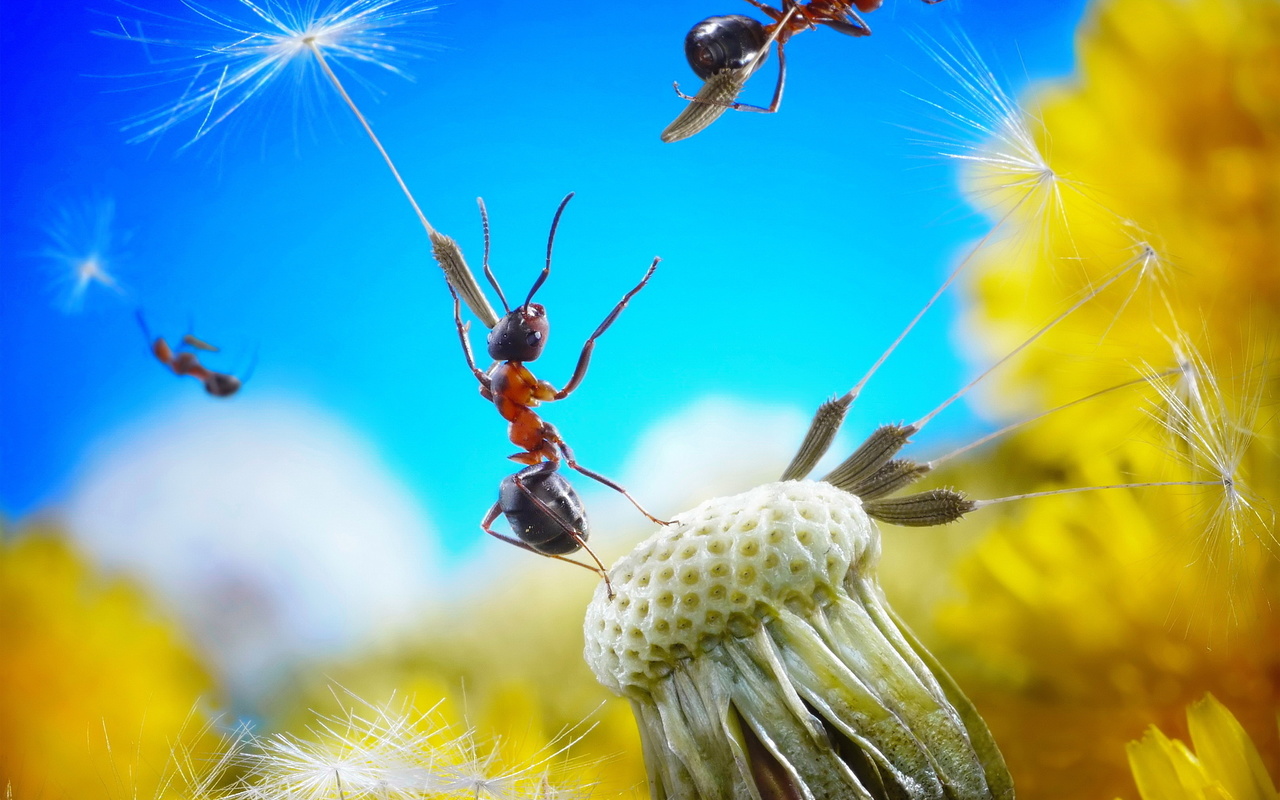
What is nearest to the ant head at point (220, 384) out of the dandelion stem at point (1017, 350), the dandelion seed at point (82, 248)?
the dandelion seed at point (82, 248)

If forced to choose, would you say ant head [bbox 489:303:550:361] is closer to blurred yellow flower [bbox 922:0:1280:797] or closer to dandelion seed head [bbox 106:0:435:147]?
dandelion seed head [bbox 106:0:435:147]

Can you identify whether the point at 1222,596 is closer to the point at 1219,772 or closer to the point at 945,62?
the point at 1219,772

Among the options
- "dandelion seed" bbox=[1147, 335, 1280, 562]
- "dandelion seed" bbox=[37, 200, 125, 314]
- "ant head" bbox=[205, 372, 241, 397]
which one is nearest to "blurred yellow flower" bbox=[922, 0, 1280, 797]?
"dandelion seed" bbox=[1147, 335, 1280, 562]

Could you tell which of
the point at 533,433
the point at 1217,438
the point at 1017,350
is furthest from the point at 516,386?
the point at 1217,438

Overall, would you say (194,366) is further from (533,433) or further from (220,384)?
(533,433)

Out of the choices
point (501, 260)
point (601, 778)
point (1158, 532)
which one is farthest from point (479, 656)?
point (1158, 532)

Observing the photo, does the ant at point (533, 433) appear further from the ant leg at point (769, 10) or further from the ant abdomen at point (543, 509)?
the ant leg at point (769, 10)

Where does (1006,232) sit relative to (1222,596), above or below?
above
